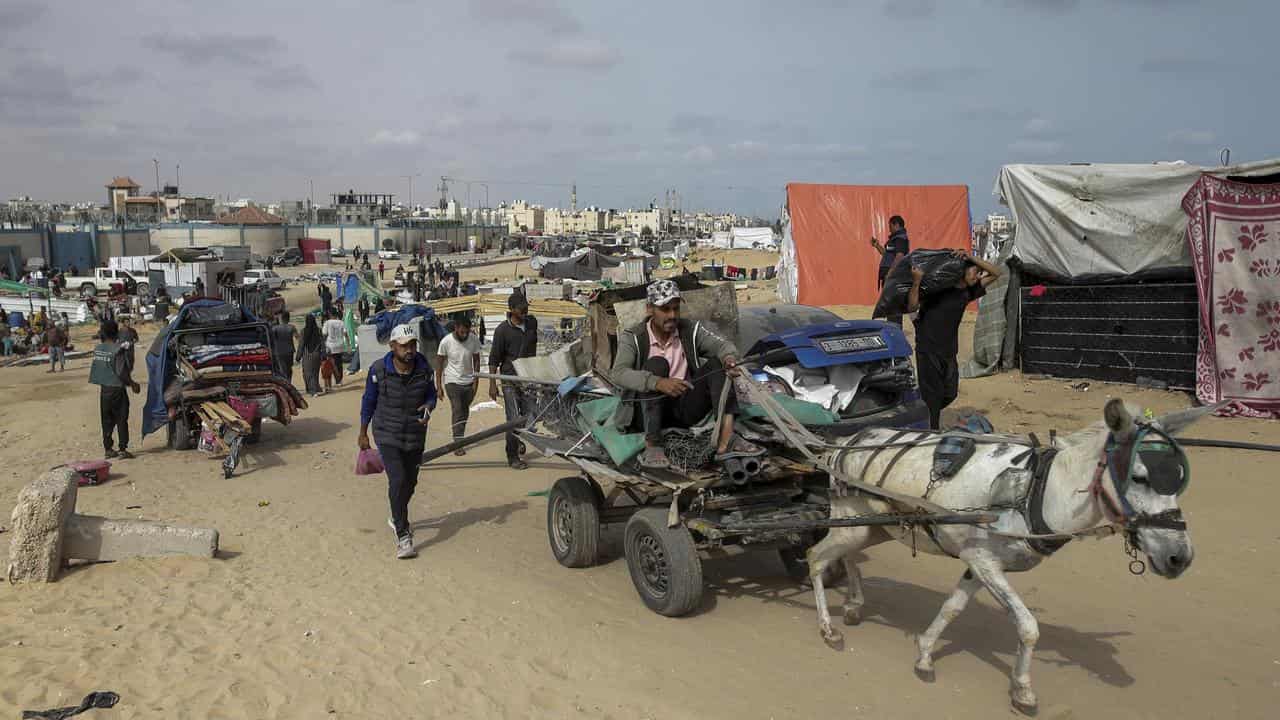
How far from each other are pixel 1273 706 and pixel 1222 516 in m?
3.93

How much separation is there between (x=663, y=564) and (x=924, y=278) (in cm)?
366

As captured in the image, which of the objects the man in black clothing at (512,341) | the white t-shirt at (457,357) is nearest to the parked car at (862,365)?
the man in black clothing at (512,341)

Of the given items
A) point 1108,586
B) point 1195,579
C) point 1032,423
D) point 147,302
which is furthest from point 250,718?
point 147,302

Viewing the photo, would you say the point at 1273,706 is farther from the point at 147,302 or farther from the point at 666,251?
the point at 666,251

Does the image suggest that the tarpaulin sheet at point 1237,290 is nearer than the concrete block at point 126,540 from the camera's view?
No

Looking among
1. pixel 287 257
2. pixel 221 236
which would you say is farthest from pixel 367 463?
pixel 221 236

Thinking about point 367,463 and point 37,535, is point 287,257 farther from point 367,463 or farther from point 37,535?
point 37,535

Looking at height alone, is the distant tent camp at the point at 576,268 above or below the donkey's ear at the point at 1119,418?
above

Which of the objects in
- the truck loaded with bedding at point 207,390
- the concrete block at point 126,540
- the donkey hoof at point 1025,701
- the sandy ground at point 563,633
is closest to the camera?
the donkey hoof at point 1025,701

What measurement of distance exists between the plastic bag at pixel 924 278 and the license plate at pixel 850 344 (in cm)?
104

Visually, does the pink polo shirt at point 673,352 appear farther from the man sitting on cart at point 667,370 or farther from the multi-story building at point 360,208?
the multi-story building at point 360,208

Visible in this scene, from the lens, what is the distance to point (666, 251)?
72000 mm

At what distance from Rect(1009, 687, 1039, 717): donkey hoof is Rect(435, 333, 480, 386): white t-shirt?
7.70m

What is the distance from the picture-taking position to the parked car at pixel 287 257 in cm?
7119
